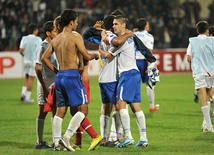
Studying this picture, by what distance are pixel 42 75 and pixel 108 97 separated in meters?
1.27

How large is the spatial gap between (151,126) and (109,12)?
59.2 ft

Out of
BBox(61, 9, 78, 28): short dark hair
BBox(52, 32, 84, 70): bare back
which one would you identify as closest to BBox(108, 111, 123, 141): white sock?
BBox(52, 32, 84, 70): bare back

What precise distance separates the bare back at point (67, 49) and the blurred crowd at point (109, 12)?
19.9 m

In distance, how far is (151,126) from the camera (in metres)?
15.0

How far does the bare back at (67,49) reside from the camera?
35.7 feet

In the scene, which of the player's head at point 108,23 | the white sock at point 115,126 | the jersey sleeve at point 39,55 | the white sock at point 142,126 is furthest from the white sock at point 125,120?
the jersey sleeve at point 39,55

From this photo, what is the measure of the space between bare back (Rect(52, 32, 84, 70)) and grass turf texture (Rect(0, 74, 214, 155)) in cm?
149

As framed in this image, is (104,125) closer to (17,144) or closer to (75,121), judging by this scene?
(75,121)

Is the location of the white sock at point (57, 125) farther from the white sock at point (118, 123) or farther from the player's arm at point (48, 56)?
the white sock at point (118, 123)

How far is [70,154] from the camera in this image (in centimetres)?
1070

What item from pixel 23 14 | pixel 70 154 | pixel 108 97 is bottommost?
pixel 70 154

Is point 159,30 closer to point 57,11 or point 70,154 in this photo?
point 57,11

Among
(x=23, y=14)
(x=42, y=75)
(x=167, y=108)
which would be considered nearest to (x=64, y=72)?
(x=42, y=75)

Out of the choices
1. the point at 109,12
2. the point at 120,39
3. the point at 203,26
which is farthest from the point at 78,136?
the point at 109,12
